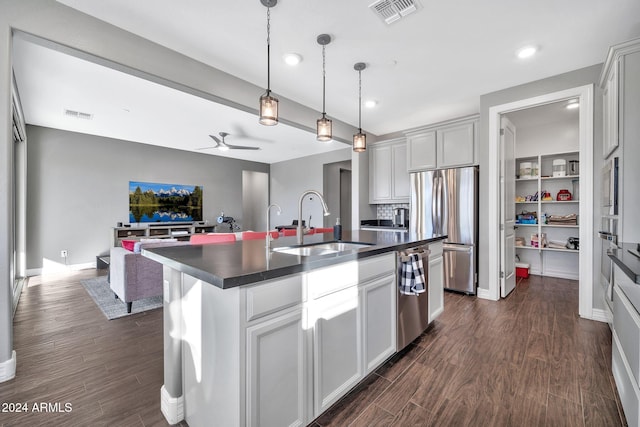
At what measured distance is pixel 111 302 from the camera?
340cm

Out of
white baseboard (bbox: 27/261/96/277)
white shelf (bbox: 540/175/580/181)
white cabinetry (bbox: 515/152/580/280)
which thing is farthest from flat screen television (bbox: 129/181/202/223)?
white shelf (bbox: 540/175/580/181)

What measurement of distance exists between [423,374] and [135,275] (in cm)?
310

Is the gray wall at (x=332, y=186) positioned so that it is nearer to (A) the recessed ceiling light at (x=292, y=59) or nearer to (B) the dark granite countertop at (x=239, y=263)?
(A) the recessed ceiling light at (x=292, y=59)

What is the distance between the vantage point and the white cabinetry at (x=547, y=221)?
450 cm

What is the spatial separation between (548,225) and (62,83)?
7310 millimetres

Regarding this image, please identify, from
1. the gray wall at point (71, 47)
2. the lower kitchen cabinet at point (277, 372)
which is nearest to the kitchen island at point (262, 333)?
the lower kitchen cabinet at point (277, 372)

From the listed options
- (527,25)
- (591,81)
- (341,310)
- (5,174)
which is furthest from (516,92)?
(5,174)

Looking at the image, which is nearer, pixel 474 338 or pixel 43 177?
pixel 474 338

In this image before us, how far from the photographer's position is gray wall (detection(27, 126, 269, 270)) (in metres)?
4.97

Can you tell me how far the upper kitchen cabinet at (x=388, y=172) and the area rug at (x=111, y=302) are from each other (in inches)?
159

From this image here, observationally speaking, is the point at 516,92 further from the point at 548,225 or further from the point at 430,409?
the point at 430,409

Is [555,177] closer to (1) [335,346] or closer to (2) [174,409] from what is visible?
(1) [335,346]

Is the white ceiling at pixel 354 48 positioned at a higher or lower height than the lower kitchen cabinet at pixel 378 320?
higher

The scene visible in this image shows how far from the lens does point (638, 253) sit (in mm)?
1632
